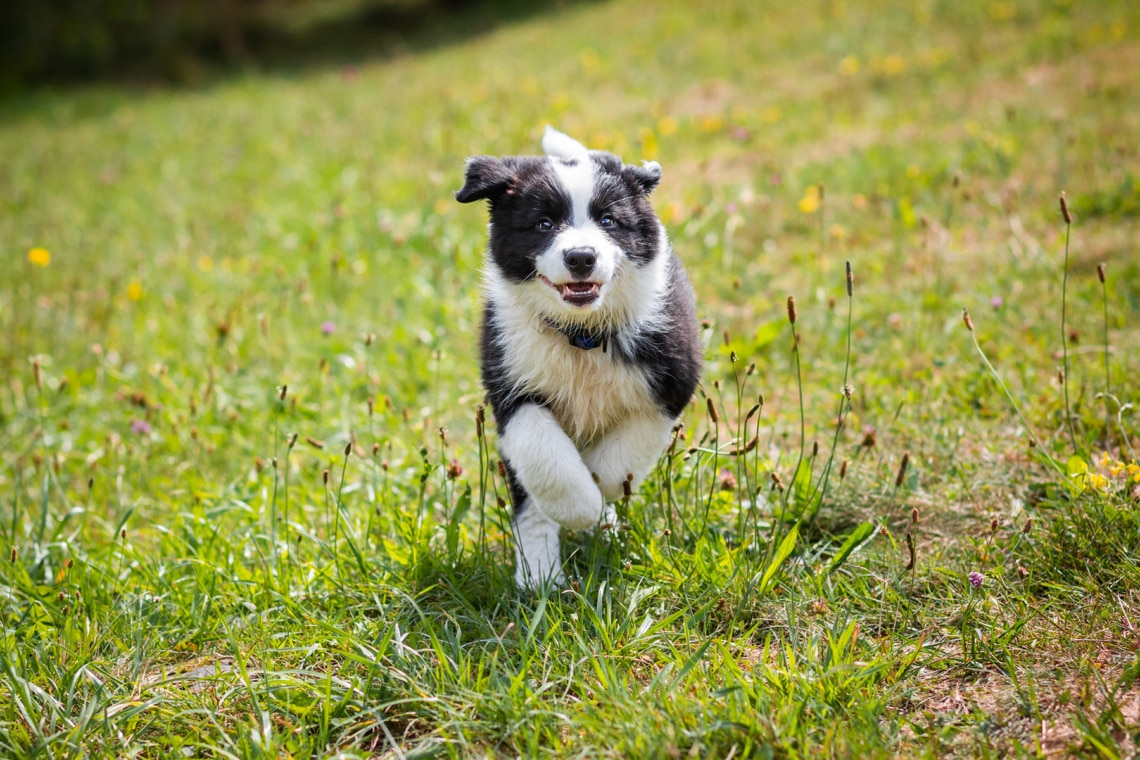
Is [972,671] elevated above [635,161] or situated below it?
below

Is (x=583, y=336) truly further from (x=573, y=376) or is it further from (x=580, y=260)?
(x=580, y=260)

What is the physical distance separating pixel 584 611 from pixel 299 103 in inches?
421

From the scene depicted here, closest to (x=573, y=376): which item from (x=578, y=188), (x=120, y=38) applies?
(x=578, y=188)

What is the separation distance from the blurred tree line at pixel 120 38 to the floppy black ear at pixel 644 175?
1550cm

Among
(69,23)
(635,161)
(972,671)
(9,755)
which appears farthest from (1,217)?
(69,23)

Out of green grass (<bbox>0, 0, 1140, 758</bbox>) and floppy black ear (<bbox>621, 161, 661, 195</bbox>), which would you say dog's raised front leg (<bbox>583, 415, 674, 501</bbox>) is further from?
floppy black ear (<bbox>621, 161, 661, 195</bbox>)

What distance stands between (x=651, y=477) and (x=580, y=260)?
935 millimetres

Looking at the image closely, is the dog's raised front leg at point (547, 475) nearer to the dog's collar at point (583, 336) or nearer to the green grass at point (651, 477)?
the green grass at point (651, 477)

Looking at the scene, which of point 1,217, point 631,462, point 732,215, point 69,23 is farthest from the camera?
point 69,23

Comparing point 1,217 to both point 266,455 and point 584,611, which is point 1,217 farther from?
point 584,611

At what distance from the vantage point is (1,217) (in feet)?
26.9

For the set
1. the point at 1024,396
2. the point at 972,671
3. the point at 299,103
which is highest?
the point at 299,103

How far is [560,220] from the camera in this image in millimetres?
2811

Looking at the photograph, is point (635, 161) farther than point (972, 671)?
Yes
